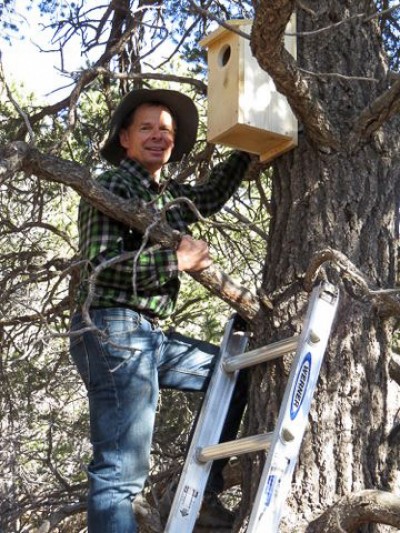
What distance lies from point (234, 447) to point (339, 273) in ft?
2.31

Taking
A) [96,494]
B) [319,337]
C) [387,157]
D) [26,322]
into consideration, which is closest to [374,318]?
[319,337]

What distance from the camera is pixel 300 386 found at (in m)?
2.68

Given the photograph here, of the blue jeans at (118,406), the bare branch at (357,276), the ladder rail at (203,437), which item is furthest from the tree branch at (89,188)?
the ladder rail at (203,437)

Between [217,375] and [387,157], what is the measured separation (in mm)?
991

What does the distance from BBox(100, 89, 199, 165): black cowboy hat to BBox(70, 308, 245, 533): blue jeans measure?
810mm

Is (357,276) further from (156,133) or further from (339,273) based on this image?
(156,133)

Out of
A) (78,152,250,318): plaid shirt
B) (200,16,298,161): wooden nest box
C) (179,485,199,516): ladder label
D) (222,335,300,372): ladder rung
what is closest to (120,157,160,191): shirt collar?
(78,152,250,318): plaid shirt

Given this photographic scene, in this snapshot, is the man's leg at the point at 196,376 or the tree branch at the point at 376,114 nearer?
the tree branch at the point at 376,114

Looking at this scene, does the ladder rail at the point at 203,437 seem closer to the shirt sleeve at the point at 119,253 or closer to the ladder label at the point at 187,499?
the ladder label at the point at 187,499

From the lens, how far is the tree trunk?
2.88 metres

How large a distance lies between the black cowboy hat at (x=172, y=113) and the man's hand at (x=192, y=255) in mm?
852

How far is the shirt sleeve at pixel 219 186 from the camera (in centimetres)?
353

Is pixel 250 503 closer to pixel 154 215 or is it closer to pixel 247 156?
pixel 154 215

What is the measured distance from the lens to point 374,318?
120 inches
